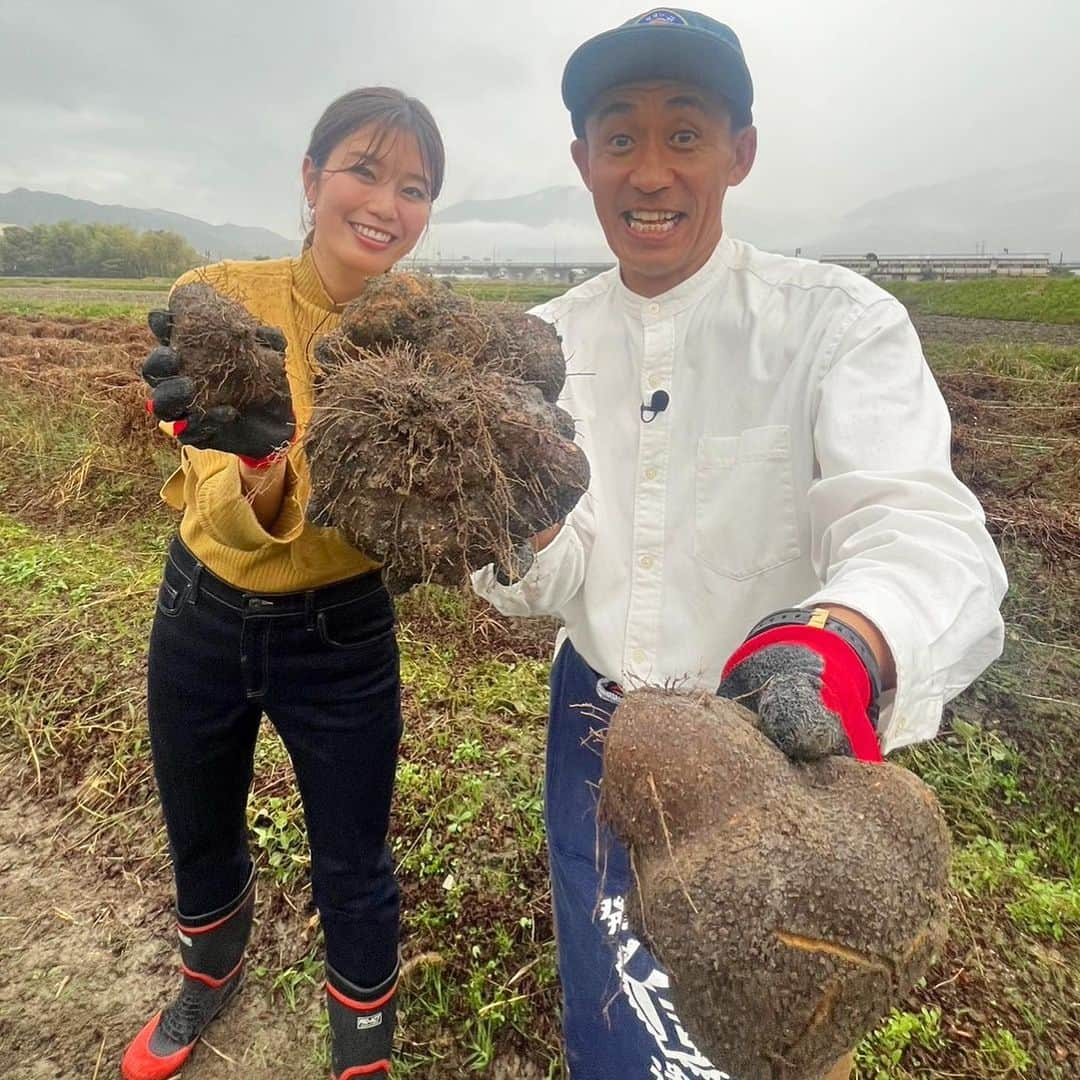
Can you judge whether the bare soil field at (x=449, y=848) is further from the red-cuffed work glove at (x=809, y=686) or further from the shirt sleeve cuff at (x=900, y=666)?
A: the red-cuffed work glove at (x=809, y=686)

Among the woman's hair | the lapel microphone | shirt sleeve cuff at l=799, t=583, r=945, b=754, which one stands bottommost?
shirt sleeve cuff at l=799, t=583, r=945, b=754

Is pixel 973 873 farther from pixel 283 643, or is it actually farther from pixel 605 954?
pixel 283 643

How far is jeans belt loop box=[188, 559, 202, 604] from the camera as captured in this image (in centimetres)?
173

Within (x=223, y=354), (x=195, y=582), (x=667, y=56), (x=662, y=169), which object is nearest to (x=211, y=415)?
(x=223, y=354)

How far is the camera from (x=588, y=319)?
1.90 metres

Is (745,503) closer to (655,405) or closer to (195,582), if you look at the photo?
(655,405)

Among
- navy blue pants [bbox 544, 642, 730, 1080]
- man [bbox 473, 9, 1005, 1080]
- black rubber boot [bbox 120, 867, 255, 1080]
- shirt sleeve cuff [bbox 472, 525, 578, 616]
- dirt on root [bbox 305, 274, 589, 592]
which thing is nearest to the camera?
dirt on root [bbox 305, 274, 589, 592]

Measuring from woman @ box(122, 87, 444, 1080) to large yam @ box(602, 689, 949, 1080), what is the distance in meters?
1.05

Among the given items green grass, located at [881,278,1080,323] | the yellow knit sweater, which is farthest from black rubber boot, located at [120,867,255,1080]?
green grass, located at [881,278,1080,323]

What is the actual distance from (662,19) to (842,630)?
55.8 inches

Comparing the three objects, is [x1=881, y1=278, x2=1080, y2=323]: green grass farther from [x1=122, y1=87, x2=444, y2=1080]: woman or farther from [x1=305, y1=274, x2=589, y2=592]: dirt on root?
[x1=305, y1=274, x2=589, y2=592]: dirt on root

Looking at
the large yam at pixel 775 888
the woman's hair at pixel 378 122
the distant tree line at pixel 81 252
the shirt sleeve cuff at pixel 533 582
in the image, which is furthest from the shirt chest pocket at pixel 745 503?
the distant tree line at pixel 81 252

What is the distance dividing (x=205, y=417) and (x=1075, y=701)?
3482 millimetres

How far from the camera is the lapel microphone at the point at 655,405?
1681 millimetres
